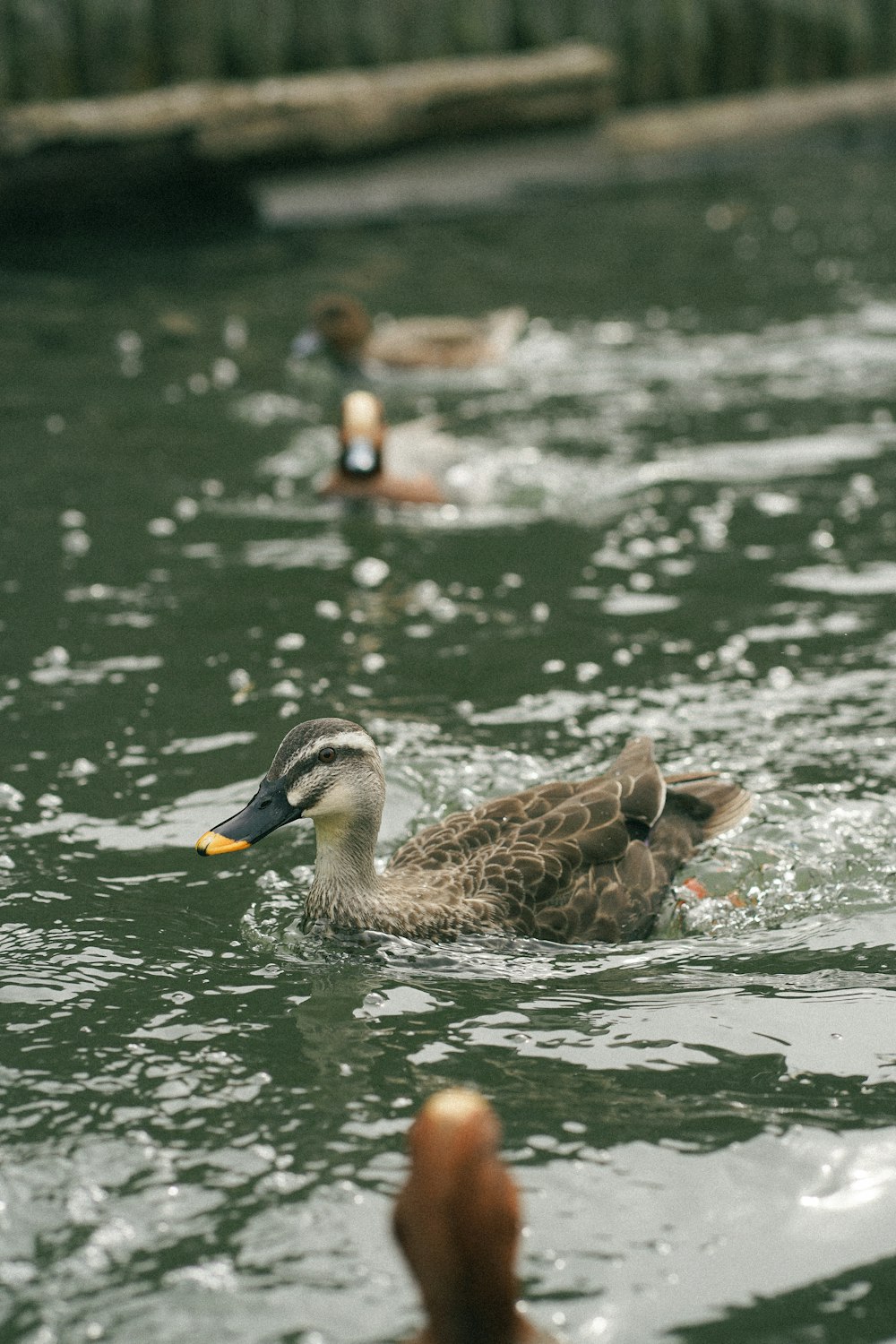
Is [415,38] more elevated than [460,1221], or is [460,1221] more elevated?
[415,38]

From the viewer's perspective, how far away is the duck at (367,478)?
428 inches

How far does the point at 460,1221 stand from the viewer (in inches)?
133

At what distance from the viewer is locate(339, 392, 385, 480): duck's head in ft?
35.6

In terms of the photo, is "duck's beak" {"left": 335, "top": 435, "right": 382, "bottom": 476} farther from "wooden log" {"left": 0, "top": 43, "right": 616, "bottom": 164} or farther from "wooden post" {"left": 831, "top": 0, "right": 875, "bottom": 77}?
"wooden post" {"left": 831, "top": 0, "right": 875, "bottom": 77}

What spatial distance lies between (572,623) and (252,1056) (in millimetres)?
3923

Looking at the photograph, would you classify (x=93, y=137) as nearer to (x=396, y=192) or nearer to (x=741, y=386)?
(x=396, y=192)

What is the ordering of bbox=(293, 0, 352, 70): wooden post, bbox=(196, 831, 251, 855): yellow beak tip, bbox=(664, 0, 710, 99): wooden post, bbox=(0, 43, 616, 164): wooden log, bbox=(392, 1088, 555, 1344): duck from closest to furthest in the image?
bbox=(392, 1088, 555, 1344): duck → bbox=(196, 831, 251, 855): yellow beak tip → bbox=(0, 43, 616, 164): wooden log → bbox=(293, 0, 352, 70): wooden post → bbox=(664, 0, 710, 99): wooden post

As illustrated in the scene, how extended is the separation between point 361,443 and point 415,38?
322 inches

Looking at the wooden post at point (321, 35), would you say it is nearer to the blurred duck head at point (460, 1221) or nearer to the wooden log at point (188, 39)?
the wooden log at point (188, 39)

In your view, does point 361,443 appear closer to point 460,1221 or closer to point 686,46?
point 460,1221

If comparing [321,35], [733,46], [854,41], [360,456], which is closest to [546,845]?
[360,456]

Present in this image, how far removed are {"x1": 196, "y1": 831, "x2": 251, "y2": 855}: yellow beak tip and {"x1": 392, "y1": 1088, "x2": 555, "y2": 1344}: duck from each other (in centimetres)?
248

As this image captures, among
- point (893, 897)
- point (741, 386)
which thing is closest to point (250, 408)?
point (741, 386)

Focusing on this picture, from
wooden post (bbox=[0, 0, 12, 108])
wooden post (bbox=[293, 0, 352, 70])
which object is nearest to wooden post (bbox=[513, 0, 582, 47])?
wooden post (bbox=[293, 0, 352, 70])
